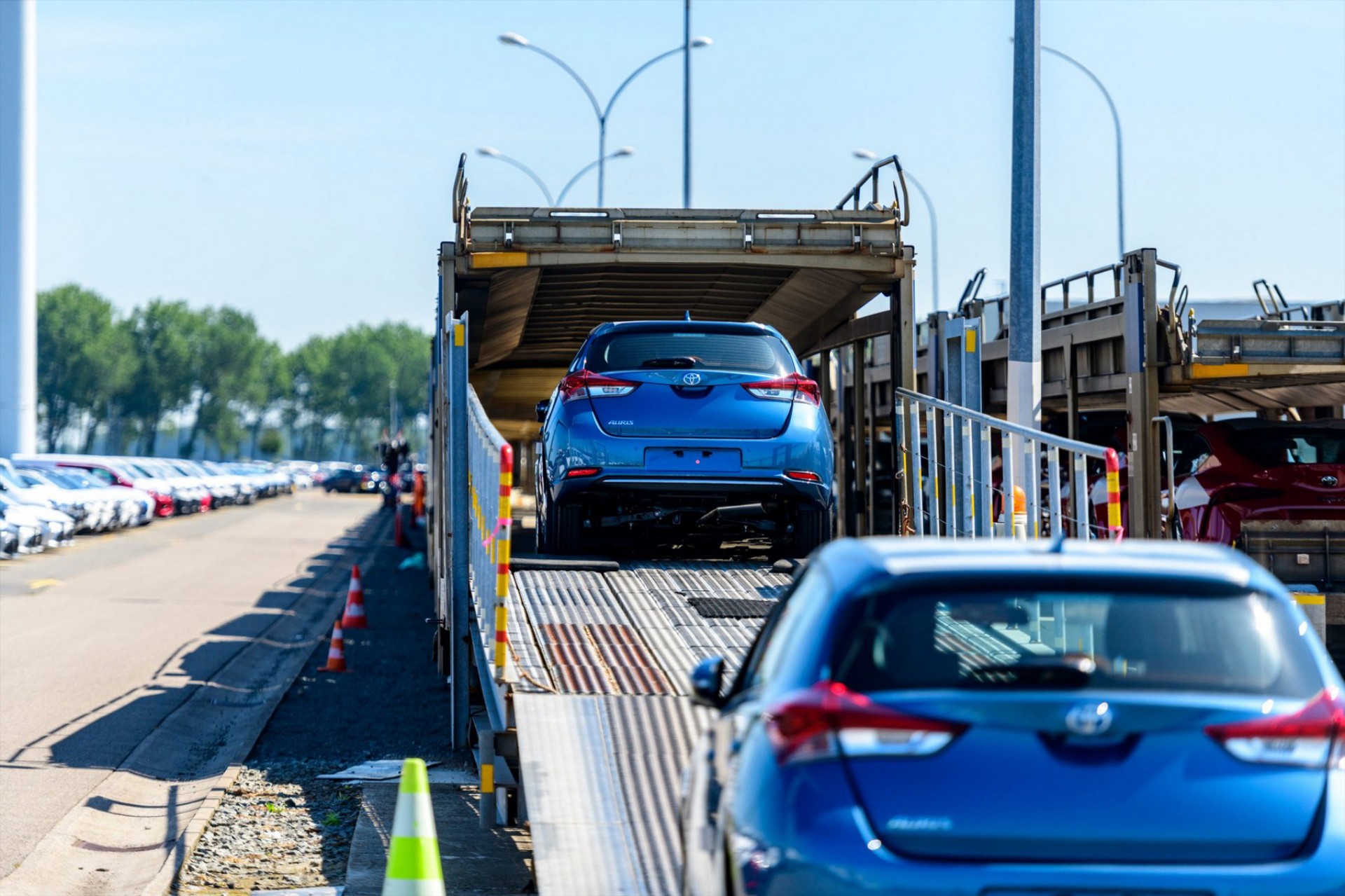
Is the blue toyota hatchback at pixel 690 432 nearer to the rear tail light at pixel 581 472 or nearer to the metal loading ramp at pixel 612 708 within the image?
the rear tail light at pixel 581 472

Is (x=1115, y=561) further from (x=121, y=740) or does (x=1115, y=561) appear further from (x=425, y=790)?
(x=121, y=740)

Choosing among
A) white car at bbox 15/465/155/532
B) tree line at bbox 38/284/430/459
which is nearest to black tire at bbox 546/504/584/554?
white car at bbox 15/465/155/532

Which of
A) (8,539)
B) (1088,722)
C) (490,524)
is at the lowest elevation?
(8,539)

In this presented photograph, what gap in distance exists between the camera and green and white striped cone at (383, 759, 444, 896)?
5.32 meters

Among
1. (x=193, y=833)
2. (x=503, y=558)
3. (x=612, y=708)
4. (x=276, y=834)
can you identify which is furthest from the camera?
(x=276, y=834)

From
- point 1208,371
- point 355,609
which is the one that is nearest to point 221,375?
point 355,609

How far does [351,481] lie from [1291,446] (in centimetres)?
8523

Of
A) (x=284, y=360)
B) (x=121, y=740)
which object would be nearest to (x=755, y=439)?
(x=121, y=740)

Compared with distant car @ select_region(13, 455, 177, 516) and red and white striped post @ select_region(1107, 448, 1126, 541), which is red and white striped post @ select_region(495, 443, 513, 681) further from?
distant car @ select_region(13, 455, 177, 516)

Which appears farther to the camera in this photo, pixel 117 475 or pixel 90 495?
pixel 117 475

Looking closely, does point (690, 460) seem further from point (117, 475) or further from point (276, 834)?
point (117, 475)

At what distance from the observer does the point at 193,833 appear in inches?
354

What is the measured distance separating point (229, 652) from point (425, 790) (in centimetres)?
1276

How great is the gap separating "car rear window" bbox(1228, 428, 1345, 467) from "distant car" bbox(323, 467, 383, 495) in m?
82.9
